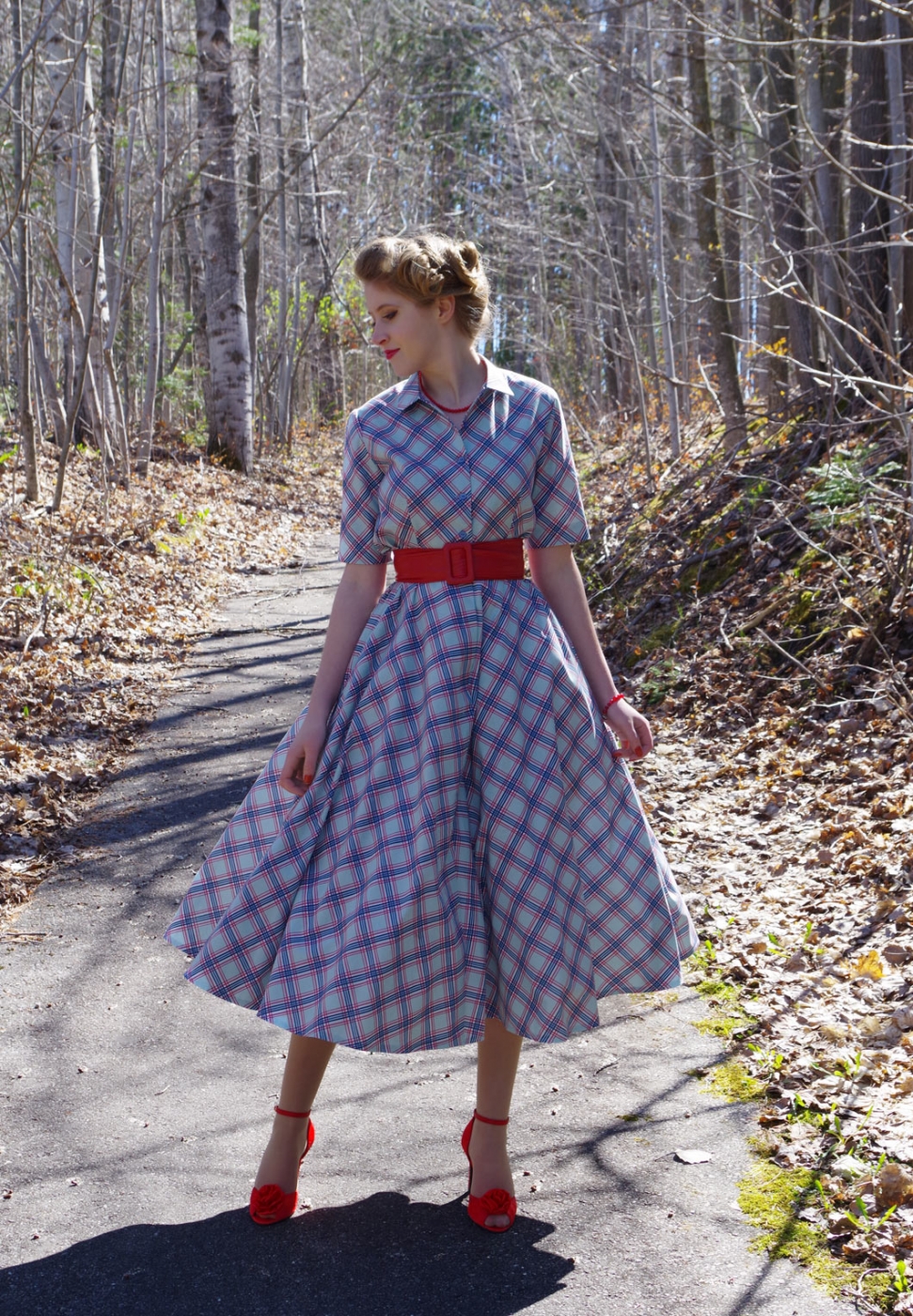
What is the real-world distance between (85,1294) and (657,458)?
10462 mm

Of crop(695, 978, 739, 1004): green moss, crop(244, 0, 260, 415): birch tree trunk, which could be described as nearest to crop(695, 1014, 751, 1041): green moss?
crop(695, 978, 739, 1004): green moss

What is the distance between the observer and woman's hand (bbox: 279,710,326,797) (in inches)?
93.4

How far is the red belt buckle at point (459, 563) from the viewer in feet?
7.93

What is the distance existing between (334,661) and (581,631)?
1.73ft

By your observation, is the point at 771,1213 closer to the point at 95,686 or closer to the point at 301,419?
the point at 95,686

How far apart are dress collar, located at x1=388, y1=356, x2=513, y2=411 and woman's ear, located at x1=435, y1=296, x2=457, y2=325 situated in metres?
0.11

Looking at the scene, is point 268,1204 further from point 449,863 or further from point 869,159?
point 869,159

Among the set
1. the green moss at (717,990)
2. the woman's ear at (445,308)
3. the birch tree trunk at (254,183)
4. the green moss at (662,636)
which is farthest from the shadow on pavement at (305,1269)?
the birch tree trunk at (254,183)

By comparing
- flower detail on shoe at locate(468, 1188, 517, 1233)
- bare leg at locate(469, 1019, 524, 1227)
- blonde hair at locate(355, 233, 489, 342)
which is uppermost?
blonde hair at locate(355, 233, 489, 342)

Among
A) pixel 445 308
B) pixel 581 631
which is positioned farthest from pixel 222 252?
pixel 581 631

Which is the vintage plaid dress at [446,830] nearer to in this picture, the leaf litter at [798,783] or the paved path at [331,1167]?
the paved path at [331,1167]

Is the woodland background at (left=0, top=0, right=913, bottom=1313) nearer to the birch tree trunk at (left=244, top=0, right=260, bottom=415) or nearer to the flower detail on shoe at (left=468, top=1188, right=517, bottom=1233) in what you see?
the flower detail on shoe at (left=468, top=1188, right=517, bottom=1233)

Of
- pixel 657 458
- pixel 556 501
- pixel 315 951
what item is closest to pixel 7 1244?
pixel 315 951

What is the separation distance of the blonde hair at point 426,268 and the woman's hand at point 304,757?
0.88 m
